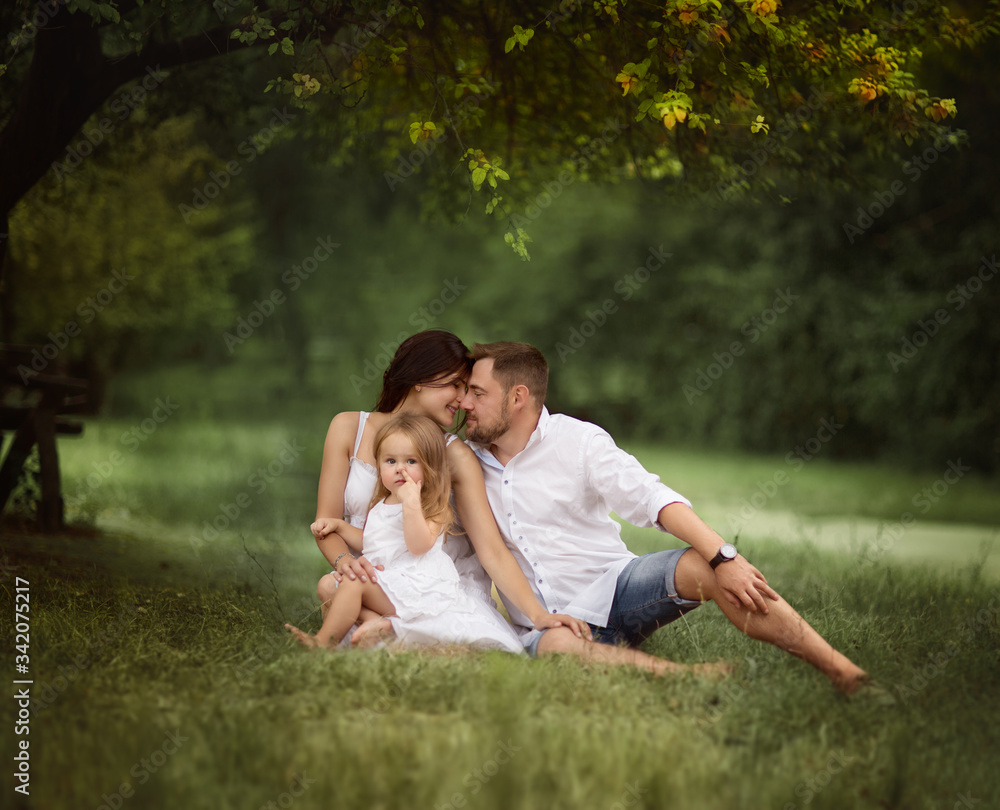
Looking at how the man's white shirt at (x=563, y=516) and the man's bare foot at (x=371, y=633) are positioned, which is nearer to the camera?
the man's bare foot at (x=371, y=633)

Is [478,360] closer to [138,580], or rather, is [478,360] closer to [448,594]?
[448,594]

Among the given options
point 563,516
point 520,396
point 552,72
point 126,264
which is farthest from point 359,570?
point 126,264

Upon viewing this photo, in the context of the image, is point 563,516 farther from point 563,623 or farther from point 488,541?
point 563,623

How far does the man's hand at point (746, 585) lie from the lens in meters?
3.61

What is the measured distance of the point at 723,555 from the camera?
366 cm

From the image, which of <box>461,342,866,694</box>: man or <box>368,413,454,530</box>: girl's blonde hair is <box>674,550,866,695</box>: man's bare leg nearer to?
<box>461,342,866,694</box>: man

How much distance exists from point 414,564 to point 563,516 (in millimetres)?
747

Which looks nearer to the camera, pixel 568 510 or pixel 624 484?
pixel 624 484

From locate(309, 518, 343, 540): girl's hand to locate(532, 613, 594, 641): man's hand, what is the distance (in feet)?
3.42

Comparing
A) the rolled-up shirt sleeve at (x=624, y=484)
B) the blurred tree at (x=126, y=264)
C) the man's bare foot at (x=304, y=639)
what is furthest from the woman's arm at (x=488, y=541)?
the blurred tree at (x=126, y=264)

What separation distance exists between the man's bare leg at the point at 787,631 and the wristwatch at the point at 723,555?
7 centimetres

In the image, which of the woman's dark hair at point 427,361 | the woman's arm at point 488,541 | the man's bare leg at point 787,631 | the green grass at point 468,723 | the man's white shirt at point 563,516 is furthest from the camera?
the woman's dark hair at point 427,361

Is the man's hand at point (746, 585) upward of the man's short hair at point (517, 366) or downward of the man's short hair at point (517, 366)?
downward

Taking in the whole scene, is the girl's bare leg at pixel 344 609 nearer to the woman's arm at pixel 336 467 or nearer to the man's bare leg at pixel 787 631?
the woman's arm at pixel 336 467
